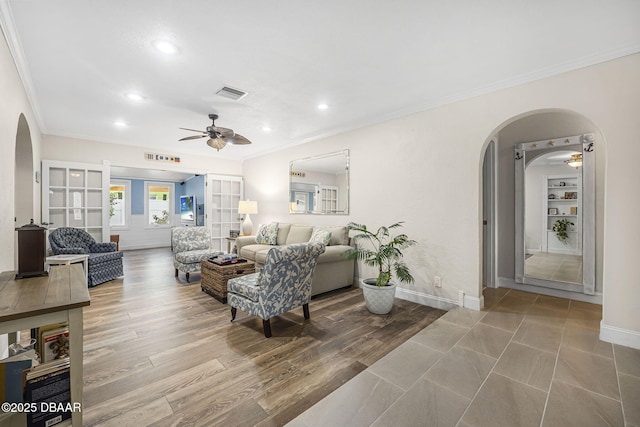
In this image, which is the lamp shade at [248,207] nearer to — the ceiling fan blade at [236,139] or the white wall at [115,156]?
the white wall at [115,156]

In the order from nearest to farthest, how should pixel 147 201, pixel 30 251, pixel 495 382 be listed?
1. pixel 30 251
2. pixel 495 382
3. pixel 147 201

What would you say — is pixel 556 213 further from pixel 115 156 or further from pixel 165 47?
pixel 115 156

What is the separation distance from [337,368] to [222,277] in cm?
203

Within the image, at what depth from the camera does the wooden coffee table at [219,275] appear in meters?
3.56

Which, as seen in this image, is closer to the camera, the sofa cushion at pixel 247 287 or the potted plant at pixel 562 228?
the sofa cushion at pixel 247 287

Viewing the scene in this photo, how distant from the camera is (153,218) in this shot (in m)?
9.32

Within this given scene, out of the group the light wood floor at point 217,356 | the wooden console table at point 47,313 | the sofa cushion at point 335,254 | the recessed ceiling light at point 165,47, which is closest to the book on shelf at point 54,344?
the wooden console table at point 47,313

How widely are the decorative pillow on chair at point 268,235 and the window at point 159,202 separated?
5.62 metres

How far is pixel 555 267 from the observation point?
12.4 feet

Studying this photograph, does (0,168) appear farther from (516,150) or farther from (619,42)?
(516,150)

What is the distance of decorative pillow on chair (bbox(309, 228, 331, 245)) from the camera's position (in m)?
4.37

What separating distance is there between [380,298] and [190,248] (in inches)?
139

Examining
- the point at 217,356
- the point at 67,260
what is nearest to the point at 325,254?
the point at 217,356

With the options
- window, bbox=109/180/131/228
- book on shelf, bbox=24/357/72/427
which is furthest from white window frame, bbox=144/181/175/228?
book on shelf, bbox=24/357/72/427
